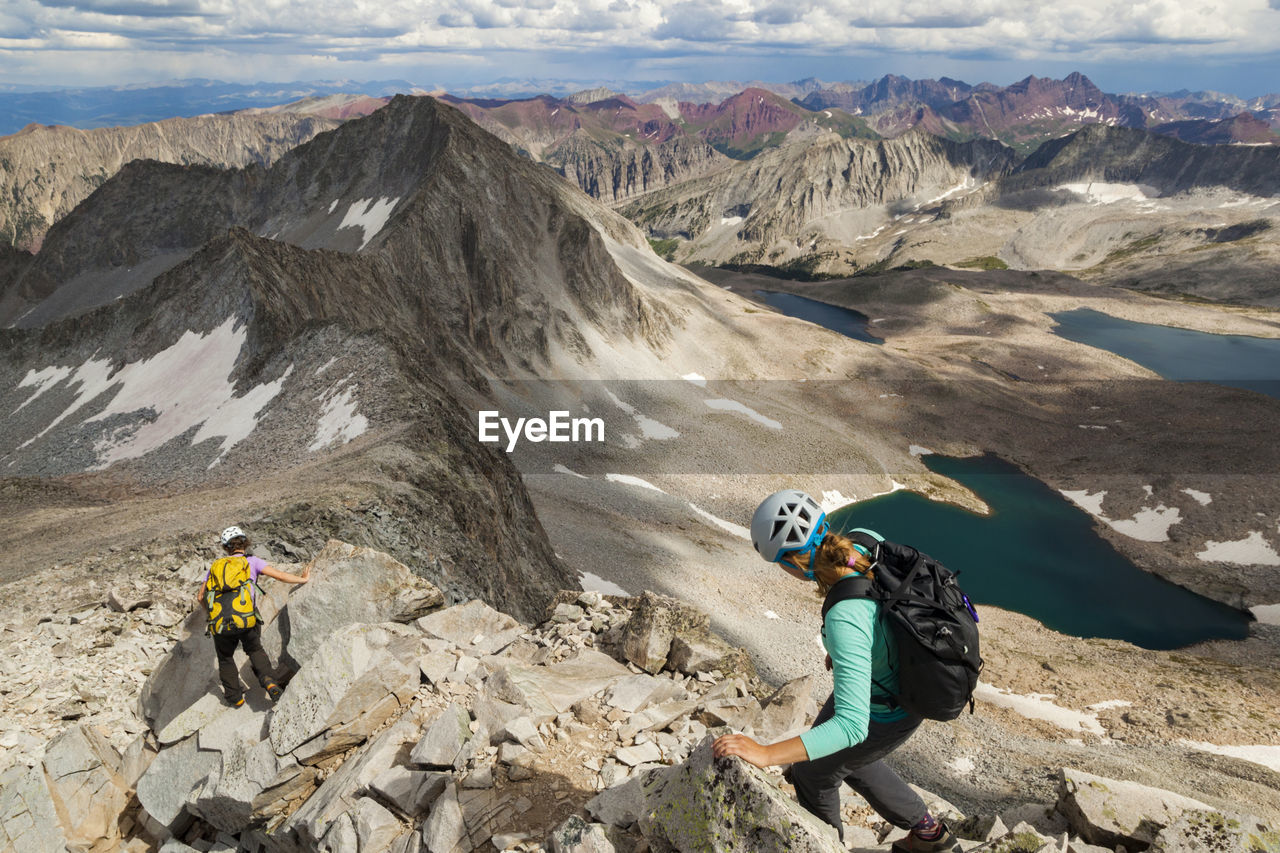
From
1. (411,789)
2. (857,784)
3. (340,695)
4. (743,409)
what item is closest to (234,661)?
(340,695)

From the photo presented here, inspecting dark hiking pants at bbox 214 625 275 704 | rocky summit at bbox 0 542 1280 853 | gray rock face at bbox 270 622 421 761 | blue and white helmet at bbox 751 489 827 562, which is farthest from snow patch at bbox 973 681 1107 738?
dark hiking pants at bbox 214 625 275 704

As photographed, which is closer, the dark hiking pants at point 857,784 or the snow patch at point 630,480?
the dark hiking pants at point 857,784

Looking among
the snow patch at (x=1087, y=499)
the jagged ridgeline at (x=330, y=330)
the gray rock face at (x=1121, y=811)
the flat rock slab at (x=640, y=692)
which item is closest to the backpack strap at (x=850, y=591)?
the gray rock face at (x=1121, y=811)

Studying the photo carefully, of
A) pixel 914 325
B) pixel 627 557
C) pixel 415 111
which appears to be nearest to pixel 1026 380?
pixel 914 325

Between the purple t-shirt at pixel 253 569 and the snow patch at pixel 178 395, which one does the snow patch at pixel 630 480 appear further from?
the purple t-shirt at pixel 253 569

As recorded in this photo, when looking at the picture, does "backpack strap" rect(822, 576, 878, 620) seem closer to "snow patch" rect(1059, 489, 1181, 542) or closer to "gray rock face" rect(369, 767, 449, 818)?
"gray rock face" rect(369, 767, 449, 818)

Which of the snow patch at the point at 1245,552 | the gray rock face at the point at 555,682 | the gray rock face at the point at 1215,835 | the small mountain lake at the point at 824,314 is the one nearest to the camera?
the gray rock face at the point at 1215,835

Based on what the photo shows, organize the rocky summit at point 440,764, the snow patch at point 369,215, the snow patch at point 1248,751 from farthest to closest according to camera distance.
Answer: the snow patch at point 369,215
the snow patch at point 1248,751
the rocky summit at point 440,764
